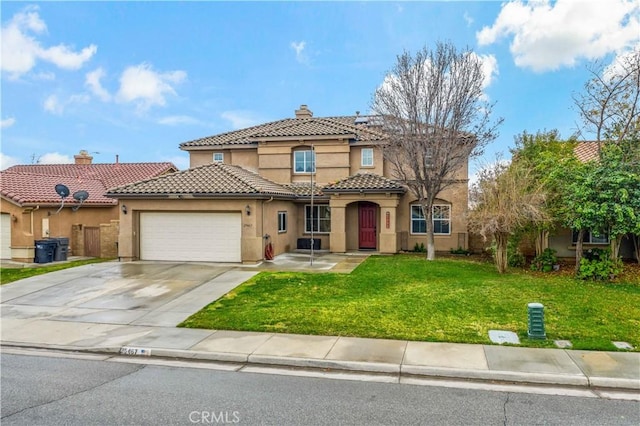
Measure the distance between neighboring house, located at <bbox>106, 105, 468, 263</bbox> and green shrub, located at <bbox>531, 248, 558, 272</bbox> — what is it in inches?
193

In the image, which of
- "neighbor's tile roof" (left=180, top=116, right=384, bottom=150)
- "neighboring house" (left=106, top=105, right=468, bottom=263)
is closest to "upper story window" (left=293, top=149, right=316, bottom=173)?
"neighboring house" (left=106, top=105, right=468, bottom=263)

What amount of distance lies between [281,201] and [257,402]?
605 inches

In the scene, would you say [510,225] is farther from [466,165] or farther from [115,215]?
[115,215]

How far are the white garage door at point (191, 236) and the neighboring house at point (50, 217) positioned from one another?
344 cm

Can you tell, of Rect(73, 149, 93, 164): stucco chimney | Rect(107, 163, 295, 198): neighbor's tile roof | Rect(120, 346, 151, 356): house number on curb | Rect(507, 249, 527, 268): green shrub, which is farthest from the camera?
Rect(73, 149, 93, 164): stucco chimney

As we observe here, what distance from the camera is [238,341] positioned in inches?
352

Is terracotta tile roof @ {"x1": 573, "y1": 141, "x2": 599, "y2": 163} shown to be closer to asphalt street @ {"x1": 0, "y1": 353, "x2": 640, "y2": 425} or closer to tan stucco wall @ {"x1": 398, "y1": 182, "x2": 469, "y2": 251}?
tan stucco wall @ {"x1": 398, "y1": 182, "x2": 469, "y2": 251}

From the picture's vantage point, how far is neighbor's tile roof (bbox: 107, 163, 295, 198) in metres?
18.2

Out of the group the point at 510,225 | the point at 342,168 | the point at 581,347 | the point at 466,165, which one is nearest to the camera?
the point at 581,347

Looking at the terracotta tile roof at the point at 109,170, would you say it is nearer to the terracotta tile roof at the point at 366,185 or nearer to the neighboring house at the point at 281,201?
the neighboring house at the point at 281,201

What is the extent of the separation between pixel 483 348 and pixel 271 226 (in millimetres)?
Answer: 12663

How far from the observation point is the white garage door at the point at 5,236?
1994 centimetres

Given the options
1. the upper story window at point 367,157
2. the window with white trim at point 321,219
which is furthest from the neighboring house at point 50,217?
the upper story window at point 367,157

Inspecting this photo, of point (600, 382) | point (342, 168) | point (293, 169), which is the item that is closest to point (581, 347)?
point (600, 382)
